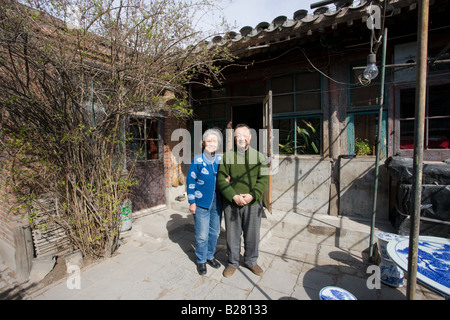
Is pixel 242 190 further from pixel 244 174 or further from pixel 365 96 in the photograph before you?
pixel 365 96

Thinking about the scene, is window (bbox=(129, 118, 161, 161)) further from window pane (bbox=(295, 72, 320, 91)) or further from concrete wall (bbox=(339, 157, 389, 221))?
concrete wall (bbox=(339, 157, 389, 221))

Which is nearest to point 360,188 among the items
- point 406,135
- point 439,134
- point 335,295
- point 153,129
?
point 406,135

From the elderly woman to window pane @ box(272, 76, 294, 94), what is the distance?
9.14 ft

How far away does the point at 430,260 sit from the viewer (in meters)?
2.08

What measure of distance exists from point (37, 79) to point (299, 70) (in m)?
4.66

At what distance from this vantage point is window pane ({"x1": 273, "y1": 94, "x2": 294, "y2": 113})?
197 inches

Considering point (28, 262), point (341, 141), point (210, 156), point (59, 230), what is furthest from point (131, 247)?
point (341, 141)

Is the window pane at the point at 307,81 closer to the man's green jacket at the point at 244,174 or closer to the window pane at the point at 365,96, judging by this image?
the window pane at the point at 365,96

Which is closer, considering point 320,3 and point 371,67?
point 371,67

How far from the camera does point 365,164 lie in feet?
13.9

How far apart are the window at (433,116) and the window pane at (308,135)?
1.51 metres

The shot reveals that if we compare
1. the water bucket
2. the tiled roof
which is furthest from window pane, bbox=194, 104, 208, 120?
the water bucket

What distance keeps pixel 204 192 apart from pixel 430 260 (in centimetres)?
252

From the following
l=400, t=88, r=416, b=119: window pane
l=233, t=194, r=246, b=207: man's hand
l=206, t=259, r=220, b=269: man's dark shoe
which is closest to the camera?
l=233, t=194, r=246, b=207: man's hand
